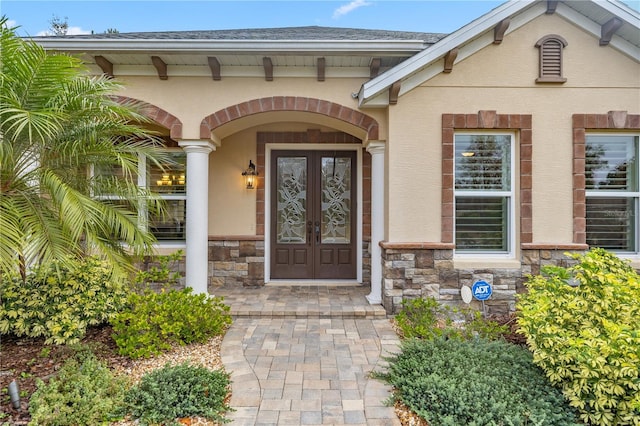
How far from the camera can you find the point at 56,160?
3061 millimetres

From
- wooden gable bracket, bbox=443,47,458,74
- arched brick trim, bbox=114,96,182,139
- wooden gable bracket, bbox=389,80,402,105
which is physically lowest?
arched brick trim, bbox=114,96,182,139

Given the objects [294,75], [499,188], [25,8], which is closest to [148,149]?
[294,75]

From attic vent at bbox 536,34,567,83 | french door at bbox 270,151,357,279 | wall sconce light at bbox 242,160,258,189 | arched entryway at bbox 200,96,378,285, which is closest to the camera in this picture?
attic vent at bbox 536,34,567,83

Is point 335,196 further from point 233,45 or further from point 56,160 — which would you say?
point 56,160

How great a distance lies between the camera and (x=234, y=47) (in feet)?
14.9

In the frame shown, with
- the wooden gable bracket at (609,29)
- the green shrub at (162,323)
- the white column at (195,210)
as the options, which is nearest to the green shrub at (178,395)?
the green shrub at (162,323)

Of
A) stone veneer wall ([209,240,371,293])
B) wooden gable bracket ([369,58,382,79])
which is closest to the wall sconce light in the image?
stone veneer wall ([209,240,371,293])

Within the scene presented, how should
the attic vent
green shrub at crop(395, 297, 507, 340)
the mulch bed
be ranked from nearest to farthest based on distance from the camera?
the mulch bed → green shrub at crop(395, 297, 507, 340) → the attic vent

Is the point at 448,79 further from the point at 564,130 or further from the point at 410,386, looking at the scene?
the point at 410,386

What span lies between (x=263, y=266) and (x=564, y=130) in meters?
5.17

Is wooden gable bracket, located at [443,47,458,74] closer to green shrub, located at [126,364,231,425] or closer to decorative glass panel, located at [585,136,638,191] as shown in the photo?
decorative glass panel, located at [585,136,638,191]

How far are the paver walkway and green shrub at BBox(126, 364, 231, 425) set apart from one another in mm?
157

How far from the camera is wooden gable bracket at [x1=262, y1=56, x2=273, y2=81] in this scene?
15.6 ft

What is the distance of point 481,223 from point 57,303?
518 centimetres
